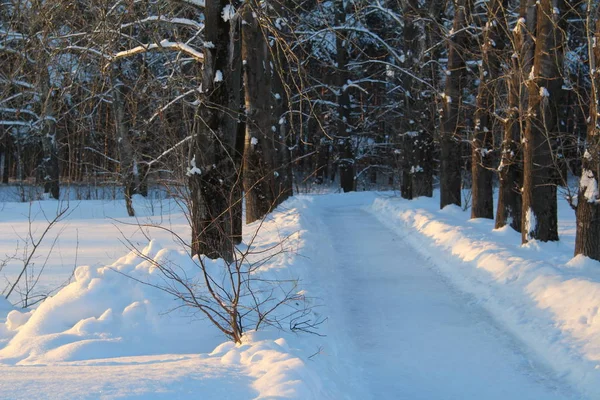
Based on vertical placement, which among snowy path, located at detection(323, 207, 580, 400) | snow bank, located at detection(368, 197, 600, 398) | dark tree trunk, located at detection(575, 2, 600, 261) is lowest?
snowy path, located at detection(323, 207, 580, 400)

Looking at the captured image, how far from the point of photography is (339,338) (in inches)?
254

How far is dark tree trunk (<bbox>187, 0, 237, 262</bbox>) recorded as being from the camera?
27.9ft

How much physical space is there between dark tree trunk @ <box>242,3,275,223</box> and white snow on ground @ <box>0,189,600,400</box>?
4321 millimetres

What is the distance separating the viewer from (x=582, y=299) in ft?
22.4

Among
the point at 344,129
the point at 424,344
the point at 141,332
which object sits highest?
the point at 344,129

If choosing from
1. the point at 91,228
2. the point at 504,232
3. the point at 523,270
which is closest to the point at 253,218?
the point at 91,228

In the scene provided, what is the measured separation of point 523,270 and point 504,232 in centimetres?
508

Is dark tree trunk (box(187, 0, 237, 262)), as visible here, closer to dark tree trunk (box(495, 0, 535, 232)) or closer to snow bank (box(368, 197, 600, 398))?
snow bank (box(368, 197, 600, 398))

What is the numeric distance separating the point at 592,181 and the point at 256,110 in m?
7.51

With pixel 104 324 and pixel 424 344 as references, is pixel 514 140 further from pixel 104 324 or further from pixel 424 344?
pixel 104 324

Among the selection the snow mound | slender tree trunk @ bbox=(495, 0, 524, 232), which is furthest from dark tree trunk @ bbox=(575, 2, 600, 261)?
the snow mound

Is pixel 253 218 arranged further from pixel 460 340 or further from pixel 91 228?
pixel 460 340

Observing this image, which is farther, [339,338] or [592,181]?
[592,181]

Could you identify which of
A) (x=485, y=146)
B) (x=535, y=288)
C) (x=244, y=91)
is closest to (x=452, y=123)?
(x=485, y=146)
